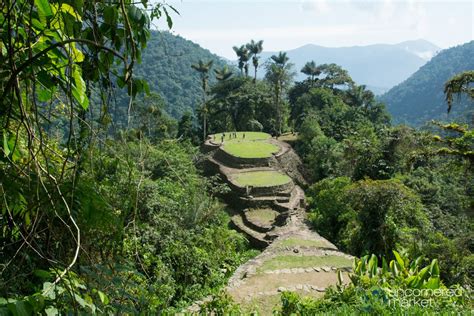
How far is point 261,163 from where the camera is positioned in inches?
830

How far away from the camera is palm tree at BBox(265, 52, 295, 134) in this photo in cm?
2898

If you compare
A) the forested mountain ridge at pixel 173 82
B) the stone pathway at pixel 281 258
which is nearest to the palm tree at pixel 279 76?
the stone pathway at pixel 281 258

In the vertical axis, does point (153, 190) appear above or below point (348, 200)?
above

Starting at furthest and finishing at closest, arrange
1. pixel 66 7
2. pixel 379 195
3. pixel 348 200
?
1. pixel 348 200
2. pixel 379 195
3. pixel 66 7

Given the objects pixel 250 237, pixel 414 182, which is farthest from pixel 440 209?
pixel 250 237

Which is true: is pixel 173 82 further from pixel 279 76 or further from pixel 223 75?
pixel 279 76

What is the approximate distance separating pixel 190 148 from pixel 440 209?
1326 cm

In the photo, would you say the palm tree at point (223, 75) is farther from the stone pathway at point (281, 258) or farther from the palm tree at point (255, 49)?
the stone pathway at point (281, 258)

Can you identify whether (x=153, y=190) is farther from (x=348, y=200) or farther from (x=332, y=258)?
(x=348, y=200)

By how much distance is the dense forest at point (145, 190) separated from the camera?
1355 millimetres

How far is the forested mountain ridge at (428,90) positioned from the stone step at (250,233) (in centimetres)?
7920

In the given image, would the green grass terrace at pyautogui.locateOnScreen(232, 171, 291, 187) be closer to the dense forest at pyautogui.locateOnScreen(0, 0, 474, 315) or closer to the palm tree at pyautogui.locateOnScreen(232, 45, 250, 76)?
the dense forest at pyautogui.locateOnScreen(0, 0, 474, 315)

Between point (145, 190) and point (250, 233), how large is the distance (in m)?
6.86

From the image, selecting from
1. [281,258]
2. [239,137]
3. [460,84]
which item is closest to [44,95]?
[281,258]
